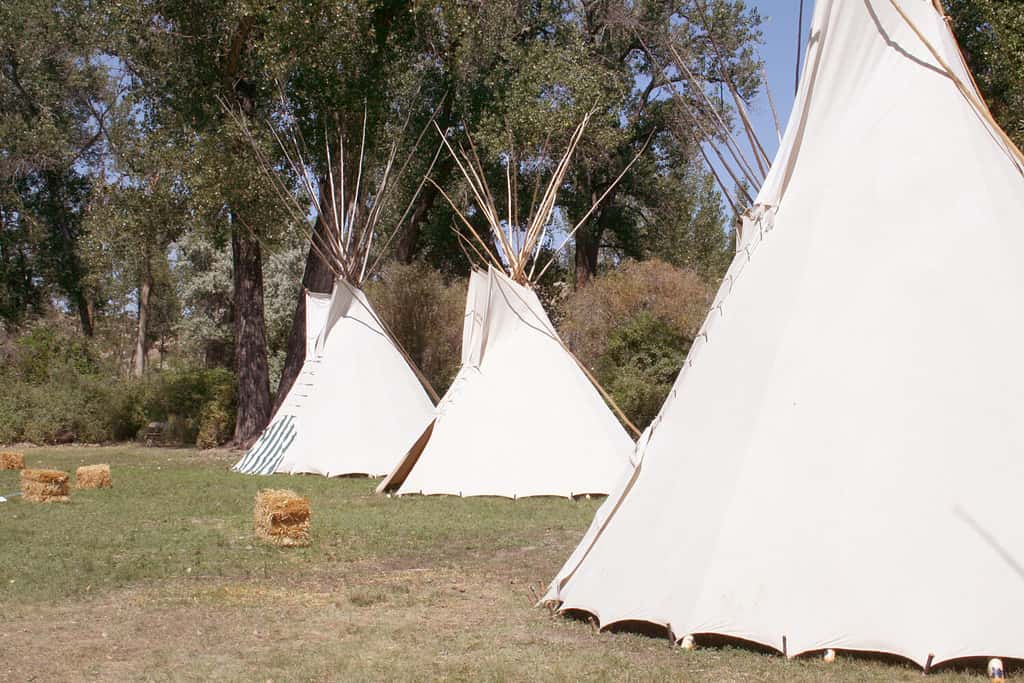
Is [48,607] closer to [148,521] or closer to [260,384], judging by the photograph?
[148,521]

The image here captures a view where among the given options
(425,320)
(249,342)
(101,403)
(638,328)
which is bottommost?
(101,403)

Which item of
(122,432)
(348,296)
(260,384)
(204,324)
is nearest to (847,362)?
(348,296)

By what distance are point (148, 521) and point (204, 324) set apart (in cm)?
2134

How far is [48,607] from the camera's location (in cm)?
593

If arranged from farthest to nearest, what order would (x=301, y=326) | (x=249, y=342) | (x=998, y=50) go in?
1. (x=249, y=342)
2. (x=301, y=326)
3. (x=998, y=50)

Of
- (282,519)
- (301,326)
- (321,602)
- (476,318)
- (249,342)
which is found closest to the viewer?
(321,602)

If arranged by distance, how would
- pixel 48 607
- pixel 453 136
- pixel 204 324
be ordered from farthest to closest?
pixel 204 324, pixel 453 136, pixel 48 607

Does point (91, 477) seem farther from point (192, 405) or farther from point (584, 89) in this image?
point (584, 89)

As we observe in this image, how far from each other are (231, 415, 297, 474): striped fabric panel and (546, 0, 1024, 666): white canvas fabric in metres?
9.48

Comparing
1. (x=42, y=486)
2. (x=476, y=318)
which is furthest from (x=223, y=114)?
(x=42, y=486)

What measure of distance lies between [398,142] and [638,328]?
5.48 metres

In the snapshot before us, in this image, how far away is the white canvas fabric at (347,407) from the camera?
14109 mm

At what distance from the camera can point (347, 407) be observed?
47.2 feet

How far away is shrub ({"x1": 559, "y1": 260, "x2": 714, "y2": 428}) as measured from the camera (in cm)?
1802
